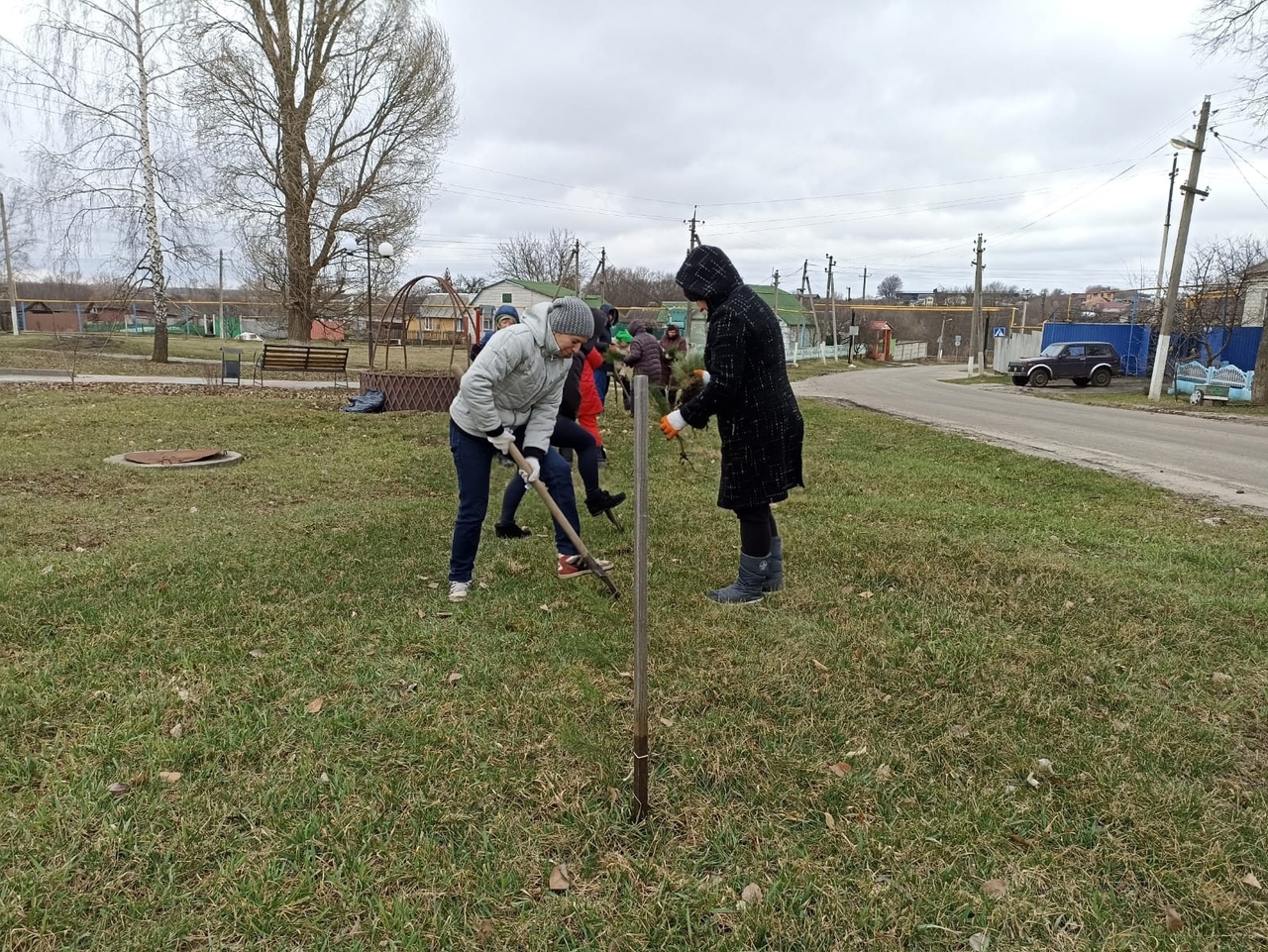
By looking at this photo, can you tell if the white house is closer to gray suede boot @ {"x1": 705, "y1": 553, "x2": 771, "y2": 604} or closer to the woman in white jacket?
the woman in white jacket

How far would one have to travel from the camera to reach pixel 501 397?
4.34m

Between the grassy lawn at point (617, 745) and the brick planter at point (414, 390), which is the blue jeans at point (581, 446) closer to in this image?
the grassy lawn at point (617, 745)

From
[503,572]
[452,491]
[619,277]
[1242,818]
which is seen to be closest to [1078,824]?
[1242,818]

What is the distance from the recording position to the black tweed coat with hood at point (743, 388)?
12.5 feet

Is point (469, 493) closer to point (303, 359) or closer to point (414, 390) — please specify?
point (414, 390)

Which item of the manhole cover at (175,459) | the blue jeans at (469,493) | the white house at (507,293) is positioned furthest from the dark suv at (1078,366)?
the white house at (507,293)

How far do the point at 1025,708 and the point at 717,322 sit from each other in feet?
7.11

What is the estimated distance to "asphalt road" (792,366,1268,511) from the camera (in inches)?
337

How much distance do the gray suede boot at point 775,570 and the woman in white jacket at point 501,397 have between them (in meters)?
1.37

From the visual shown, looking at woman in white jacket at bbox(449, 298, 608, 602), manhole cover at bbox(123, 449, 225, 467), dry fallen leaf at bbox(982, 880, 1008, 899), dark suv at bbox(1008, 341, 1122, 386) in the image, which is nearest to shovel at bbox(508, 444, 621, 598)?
woman in white jacket at bbox(449, 298, 608, 602)

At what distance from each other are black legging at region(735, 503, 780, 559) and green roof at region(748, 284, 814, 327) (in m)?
54.7

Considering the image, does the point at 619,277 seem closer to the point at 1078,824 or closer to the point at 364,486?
the point at 364,486

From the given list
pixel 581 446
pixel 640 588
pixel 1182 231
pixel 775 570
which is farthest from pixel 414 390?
pixel 1182 231

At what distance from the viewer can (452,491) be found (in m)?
7.17
